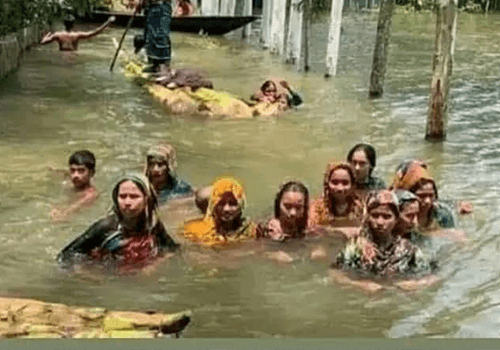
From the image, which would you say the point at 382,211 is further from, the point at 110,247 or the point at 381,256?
the point at 110,247

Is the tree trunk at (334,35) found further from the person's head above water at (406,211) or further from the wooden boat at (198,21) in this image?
the person's head above water at (406,211)

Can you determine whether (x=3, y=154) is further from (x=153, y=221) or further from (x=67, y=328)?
(x=67, y=328)

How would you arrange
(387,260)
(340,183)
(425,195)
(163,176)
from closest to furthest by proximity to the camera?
(387,260) → (340,183) → (425,195) → (163,176)

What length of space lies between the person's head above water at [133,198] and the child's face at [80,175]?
2146 mm

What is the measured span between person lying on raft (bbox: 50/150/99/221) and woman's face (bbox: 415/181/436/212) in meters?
3.07

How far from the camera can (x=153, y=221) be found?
23.1 ft

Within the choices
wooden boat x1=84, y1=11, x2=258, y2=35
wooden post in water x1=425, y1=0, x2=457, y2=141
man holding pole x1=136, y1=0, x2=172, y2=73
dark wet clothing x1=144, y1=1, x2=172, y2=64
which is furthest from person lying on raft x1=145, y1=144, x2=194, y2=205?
wooden boat x1=84, y1=11, x2=258, y2=35

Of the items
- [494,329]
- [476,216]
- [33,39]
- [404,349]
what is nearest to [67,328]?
[494,329]

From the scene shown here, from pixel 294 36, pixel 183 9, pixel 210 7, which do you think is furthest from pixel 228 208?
pixel 210 7

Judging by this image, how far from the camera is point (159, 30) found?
18.3m

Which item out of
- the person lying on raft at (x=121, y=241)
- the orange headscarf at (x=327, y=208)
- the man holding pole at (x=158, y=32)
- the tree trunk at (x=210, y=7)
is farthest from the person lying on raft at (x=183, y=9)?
the person lying on raft at (x=121, y=241)

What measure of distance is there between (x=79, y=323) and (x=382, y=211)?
2.27 meters

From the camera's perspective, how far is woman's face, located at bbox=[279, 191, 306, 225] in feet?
23.9

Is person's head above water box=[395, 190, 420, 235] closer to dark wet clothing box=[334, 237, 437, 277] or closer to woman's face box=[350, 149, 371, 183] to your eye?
dark wet clothing box=[334, 237, 437, 277]
